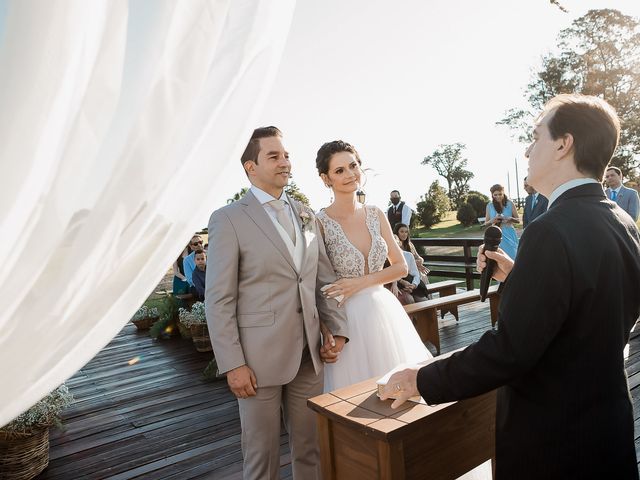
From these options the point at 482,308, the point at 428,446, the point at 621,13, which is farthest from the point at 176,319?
the point at 621,13

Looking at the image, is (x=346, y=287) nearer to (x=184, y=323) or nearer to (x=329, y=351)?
(x=329, y=351)

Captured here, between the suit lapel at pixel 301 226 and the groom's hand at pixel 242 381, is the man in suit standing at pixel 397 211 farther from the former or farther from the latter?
the groom's hand at pixel 242 381

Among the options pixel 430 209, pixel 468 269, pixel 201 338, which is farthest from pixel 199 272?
pixel 430 209

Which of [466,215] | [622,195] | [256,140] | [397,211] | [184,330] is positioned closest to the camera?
[256,140]

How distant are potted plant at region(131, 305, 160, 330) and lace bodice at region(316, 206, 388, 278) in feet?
17.8

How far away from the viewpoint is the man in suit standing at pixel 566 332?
3.33 ft

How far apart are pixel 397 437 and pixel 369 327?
1.25 m

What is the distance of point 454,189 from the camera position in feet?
154

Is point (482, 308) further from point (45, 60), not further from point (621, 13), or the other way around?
point (621, 13)

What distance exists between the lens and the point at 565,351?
3.51ft

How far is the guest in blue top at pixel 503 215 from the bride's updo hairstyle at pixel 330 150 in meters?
4.36

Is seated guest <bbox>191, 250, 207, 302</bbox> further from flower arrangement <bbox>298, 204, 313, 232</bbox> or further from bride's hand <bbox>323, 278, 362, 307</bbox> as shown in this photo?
flower arrangement <bbox>298, 204, 313, 232</bbox>

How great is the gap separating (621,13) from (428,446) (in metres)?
23.5

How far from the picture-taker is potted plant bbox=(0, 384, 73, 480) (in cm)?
268
